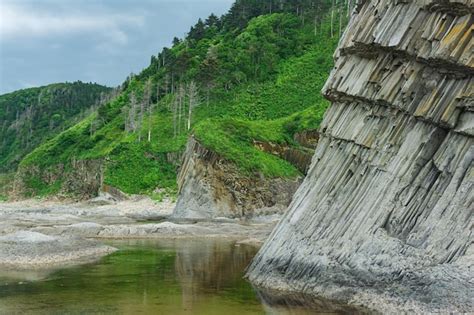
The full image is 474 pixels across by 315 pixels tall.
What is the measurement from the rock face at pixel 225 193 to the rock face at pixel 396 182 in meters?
45.1

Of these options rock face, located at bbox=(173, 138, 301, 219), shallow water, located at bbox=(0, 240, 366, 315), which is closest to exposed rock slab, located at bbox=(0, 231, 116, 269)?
shallow water, located at bbox=(0, 240, 366, 315)

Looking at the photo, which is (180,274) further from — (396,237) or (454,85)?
(454,85)

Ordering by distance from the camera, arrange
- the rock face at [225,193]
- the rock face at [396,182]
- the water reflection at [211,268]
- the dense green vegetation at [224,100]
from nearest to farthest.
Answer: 1. the rock face at [396,182]
2. the water reflection at [211,268]
3. the rock face at [225,193]
4. the dense green vegetation at [224,100]

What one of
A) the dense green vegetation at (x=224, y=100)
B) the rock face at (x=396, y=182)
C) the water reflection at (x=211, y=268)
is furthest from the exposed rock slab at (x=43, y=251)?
the dense green vegetation at (x=224, y=100)

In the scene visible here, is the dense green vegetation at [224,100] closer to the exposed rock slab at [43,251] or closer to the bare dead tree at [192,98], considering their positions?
the bare dead tree at [192,98]

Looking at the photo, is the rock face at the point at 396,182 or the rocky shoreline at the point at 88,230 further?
the rocky shoreline at the point at 88,230

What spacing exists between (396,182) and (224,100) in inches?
4249

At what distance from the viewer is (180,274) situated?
46531 millimetres

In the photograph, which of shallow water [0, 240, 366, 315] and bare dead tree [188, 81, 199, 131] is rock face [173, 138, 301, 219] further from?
bare dead tree [188, 81, 199, 131]

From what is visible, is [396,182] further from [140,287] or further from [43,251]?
[43,251]

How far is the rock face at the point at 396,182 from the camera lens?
100 ft

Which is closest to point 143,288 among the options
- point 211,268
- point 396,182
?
point 211,268

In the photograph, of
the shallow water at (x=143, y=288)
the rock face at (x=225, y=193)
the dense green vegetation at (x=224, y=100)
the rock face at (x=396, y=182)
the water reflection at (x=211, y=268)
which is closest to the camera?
the rock face at (x=396, y=182)

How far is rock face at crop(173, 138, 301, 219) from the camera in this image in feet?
297
